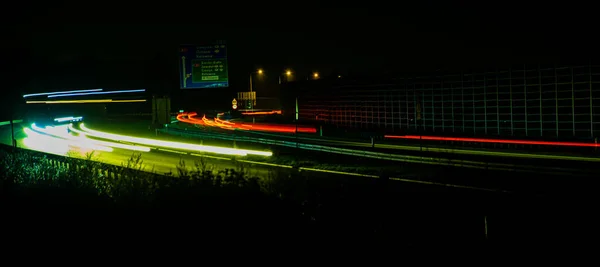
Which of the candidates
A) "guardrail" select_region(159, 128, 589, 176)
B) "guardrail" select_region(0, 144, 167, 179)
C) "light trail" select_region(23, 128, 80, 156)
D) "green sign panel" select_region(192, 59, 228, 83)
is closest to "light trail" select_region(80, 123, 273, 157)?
"light trail" select_region(23, 128, 80, 156)

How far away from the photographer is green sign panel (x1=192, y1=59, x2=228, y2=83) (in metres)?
30.8

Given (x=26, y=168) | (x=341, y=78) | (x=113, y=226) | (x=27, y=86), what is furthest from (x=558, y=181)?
(x=27, y=86)

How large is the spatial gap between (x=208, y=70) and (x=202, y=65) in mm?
491

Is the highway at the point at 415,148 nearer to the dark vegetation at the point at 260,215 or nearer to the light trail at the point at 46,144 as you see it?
the dark vegetation at the point at 260,215

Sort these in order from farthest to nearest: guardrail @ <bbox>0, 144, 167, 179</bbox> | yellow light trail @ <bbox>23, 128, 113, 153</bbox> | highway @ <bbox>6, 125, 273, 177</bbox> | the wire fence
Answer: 1. yellow light trail @ <bbox>23, 128, 113, 153</bbox>
2. the wire fence
3. highway @ <bbox>6, 125, 273, 177</bbox>
4. guardrail @ <bbox>0, 144, 167, 179</bbox>

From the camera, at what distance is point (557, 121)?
71.8 ft

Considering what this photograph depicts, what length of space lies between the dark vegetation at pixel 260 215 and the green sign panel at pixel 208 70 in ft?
68.9

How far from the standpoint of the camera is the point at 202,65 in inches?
1215

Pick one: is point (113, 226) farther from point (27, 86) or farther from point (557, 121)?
point (27, 86)

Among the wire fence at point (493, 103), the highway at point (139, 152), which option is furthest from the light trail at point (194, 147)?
Answer: the wire fence at point (493, 103)

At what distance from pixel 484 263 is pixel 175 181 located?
538 centimetres

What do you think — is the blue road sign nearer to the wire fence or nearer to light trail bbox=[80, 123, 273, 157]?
light trail bbox=[80, 123, 273, 157]

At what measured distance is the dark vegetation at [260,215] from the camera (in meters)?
6.73

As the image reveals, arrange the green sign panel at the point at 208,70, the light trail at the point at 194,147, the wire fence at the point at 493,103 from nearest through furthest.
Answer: the wire fence at the point at 493,103 → the light trail at the point at 194,147 → the green sign panel at the point at 208,70
